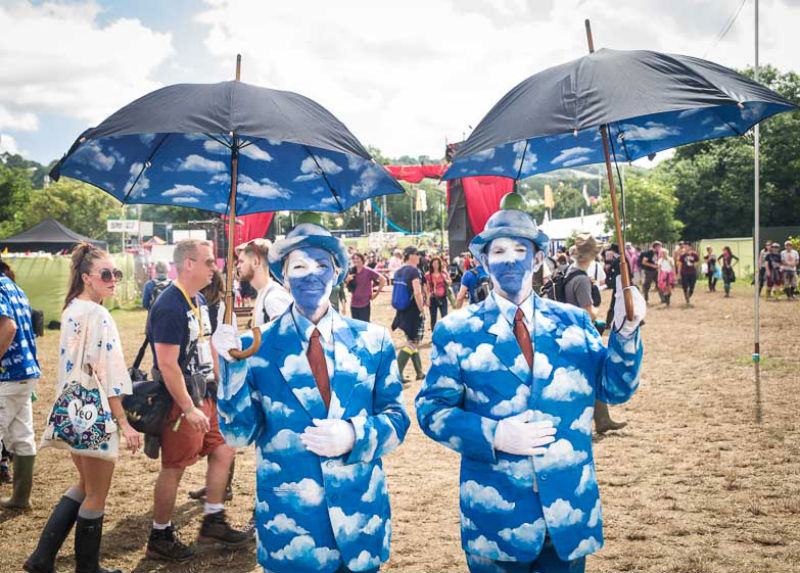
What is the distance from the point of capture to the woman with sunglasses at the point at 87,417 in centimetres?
377

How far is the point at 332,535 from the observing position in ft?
8.45

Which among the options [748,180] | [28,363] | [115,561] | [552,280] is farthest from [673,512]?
[748,180]

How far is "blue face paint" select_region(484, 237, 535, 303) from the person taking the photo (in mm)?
2773

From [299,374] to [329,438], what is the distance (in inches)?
11.3

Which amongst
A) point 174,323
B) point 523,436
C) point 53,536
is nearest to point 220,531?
point 53,536

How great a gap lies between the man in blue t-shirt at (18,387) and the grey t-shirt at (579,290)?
176 inches

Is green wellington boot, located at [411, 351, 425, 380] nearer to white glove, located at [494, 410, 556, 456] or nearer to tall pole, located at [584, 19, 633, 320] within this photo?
tall pole, located at [584, 19, 633, 320]

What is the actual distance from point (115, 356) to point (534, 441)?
2.57 metres

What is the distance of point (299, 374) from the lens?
266 cm

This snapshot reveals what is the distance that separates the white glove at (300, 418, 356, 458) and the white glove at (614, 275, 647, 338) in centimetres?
111

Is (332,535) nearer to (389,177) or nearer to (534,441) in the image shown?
(534,441)

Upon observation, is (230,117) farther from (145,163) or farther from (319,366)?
(145,163)

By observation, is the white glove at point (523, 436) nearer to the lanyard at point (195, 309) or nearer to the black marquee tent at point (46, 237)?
the lanyard at point (195, 309)

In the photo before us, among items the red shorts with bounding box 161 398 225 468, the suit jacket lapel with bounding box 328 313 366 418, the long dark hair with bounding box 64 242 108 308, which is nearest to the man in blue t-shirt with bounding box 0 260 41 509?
the long dark hair with bounding box 64 242 108 308
